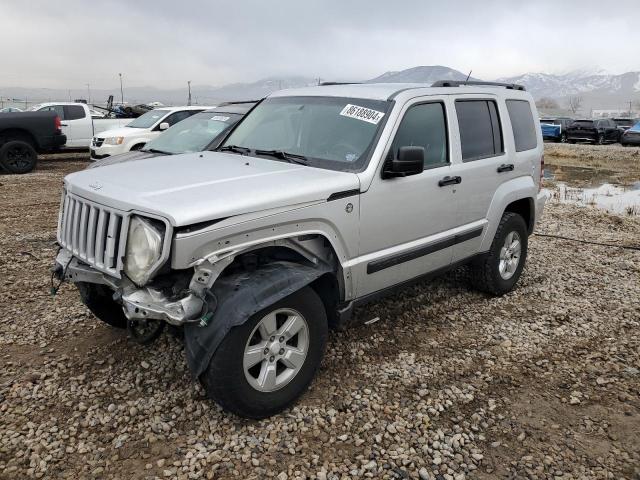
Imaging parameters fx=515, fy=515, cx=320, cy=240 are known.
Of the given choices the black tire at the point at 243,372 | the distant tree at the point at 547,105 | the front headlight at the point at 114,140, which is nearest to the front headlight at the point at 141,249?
the black tire at the point at 243,372

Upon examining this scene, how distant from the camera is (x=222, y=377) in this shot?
279 cm

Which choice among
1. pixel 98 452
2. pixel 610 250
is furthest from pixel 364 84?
pixel 610 250

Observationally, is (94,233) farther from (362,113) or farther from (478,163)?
(478,163)

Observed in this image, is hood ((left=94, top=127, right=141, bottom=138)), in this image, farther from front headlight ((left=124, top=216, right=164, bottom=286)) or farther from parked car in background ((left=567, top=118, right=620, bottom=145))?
parked car in background ((left=567, top=118, right=620, bottom=145))

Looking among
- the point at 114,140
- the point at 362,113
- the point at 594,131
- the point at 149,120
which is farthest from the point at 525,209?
the point at 594,131

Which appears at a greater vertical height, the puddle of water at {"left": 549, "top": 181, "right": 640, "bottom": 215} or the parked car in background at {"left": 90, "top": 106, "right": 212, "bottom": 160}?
the parked car in background at {"left": 90, "top": 106, "right": 212, "bottom": 160}

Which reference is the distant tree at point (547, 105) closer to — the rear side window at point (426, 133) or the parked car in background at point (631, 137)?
the parked car in background at point (631, 137)

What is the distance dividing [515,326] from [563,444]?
1.64 meters

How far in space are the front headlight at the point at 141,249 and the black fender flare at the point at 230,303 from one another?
362 mm

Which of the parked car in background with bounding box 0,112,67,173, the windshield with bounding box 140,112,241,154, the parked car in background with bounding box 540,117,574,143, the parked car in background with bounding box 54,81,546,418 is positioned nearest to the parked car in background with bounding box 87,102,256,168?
the windshield with bounding box 140,112,241,154

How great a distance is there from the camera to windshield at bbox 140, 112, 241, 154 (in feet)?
27.2

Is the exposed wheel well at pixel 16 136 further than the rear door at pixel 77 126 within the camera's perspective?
No

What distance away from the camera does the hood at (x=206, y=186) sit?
2.72 meters

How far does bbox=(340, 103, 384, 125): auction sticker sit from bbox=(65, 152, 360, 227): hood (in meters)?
0.57
